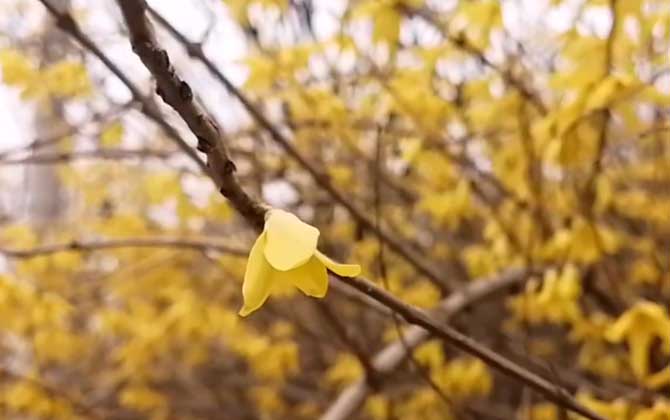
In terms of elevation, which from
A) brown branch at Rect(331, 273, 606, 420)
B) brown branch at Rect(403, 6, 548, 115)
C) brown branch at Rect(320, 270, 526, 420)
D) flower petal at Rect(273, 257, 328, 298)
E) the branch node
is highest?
brown branch at Rect(403, 6, 548, 115)

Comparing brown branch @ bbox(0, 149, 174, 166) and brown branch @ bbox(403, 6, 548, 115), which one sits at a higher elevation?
brown branch @ bbox(0, 149, 174, 166)

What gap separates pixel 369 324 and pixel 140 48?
2082 millimetres

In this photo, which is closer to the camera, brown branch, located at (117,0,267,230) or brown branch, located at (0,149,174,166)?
brown branch, located at (117,0,267,230)

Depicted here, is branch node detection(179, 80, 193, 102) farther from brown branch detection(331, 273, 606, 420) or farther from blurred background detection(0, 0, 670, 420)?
blurred background detection(0, 0, 670, 420)

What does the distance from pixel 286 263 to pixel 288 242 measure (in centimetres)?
2

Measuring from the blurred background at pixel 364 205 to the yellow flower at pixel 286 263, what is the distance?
36cm

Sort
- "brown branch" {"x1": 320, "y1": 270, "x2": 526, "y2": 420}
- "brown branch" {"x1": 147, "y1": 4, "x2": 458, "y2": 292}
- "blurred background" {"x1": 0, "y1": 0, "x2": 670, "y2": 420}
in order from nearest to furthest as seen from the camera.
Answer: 1. "brown branch" {"x1": 147, "y1": 4, "x2": 458, "y2": 292}
2. "blurred background" {"x1": 0, "y1": 0, "x2": 670, "y2": 420}
3. "brown branch" {"x1": 320, "y1": 270, "x2": 526, "y2": 420}

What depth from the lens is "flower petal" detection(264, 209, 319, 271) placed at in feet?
2.18

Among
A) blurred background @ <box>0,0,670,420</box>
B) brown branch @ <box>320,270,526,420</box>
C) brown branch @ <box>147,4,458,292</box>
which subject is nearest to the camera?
brown branch @ <box>147,4,458,292</box>

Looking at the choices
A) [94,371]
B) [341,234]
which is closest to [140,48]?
[341,234]

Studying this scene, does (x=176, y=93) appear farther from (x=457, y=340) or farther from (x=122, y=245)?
(x=122, y=245)

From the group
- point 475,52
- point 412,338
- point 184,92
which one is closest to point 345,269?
point 184,92

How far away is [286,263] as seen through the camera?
663 millimetres

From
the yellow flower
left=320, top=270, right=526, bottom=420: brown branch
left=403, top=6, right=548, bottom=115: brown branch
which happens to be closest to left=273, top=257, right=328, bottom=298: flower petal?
the yellow flower
